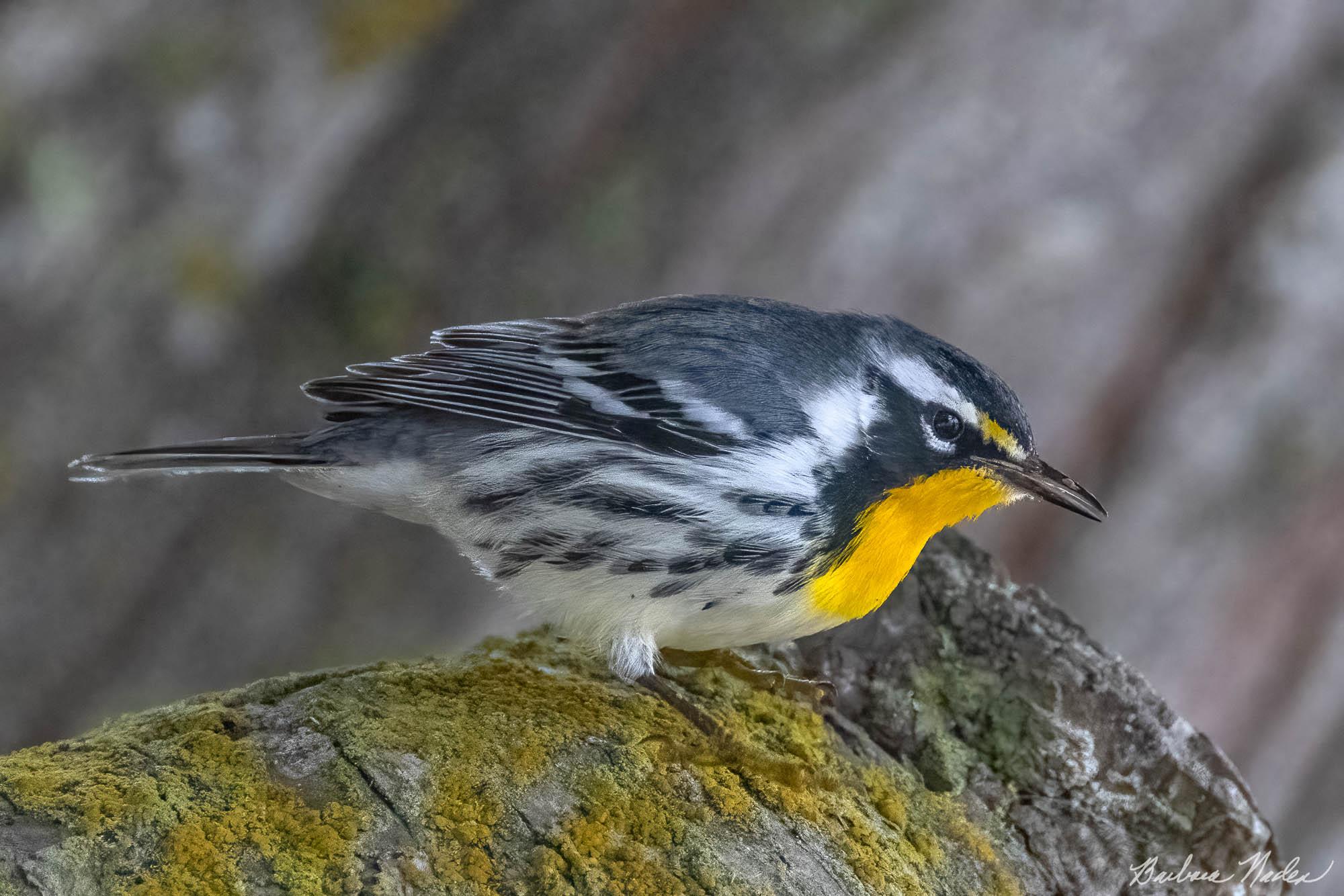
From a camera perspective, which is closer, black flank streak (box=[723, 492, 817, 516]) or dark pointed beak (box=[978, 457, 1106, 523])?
black flank streak (box=[723, 492, 817, 516])

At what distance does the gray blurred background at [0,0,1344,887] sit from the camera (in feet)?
15.1

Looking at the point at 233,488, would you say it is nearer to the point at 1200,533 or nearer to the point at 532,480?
the point at 532,480

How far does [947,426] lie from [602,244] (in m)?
2.79

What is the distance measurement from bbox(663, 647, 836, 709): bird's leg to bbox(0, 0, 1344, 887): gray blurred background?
Answer: 241 cm

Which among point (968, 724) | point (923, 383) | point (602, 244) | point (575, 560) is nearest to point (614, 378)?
point (575, 560)

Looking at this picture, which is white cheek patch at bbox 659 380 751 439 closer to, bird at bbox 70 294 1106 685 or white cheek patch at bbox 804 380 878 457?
bird at bbox 70 294 1106 685

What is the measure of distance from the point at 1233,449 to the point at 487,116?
352 centimetres

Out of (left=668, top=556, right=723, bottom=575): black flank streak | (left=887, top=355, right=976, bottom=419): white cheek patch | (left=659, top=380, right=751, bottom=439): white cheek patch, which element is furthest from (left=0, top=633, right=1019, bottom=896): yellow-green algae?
(left=887, top=355, right=976, bottom=419): white cheek patch

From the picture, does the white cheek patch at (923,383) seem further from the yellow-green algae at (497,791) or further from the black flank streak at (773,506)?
the yellow-green algae at (497,791)

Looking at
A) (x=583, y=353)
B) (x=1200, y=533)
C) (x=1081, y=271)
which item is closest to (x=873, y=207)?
(x=1081, y=271)

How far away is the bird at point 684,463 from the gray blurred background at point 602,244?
2345 mm

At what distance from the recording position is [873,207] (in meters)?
4.66
